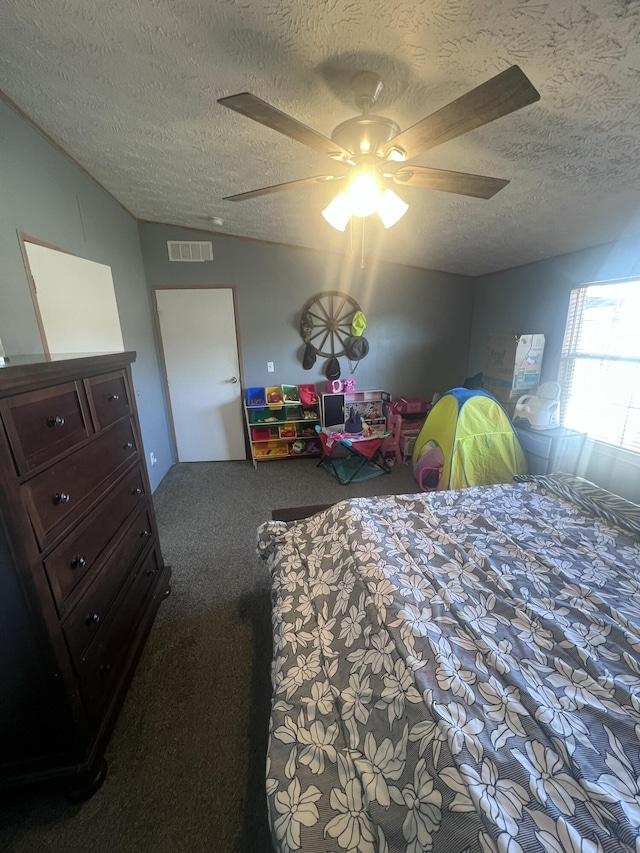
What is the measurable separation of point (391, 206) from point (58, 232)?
6.68ft

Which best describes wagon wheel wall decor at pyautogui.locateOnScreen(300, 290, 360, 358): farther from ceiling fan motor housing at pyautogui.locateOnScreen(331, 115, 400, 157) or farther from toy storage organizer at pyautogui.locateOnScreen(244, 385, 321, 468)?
ceiling fan motor housing at pyautogui.locateOnScreen(331, 115, 400, 157)

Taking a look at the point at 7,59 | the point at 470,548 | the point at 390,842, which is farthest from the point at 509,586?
the point at 7,59

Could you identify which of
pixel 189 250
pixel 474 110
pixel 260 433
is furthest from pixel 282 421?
pixel 474 110

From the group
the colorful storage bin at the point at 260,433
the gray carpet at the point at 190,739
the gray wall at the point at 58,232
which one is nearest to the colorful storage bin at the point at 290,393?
the colorful storage bin at the point at 260,433

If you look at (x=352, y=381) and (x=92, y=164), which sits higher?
(x=92, y=164)

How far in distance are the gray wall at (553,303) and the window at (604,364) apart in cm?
9

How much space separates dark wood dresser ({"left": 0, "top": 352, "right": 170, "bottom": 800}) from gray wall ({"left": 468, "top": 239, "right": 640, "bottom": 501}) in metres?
3.44

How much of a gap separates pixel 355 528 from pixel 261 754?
0.91 metres

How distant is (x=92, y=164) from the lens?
7.49ft

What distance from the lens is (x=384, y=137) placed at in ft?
4.54

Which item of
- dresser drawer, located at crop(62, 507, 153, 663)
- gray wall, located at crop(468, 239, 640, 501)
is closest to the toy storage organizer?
dresser drawer, located at crop(62, 507, 153, 663)

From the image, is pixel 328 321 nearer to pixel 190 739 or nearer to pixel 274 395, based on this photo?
pixel 274 395

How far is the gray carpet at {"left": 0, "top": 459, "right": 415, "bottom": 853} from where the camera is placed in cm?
109

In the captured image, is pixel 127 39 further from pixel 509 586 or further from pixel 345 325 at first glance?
pixel 345 325
